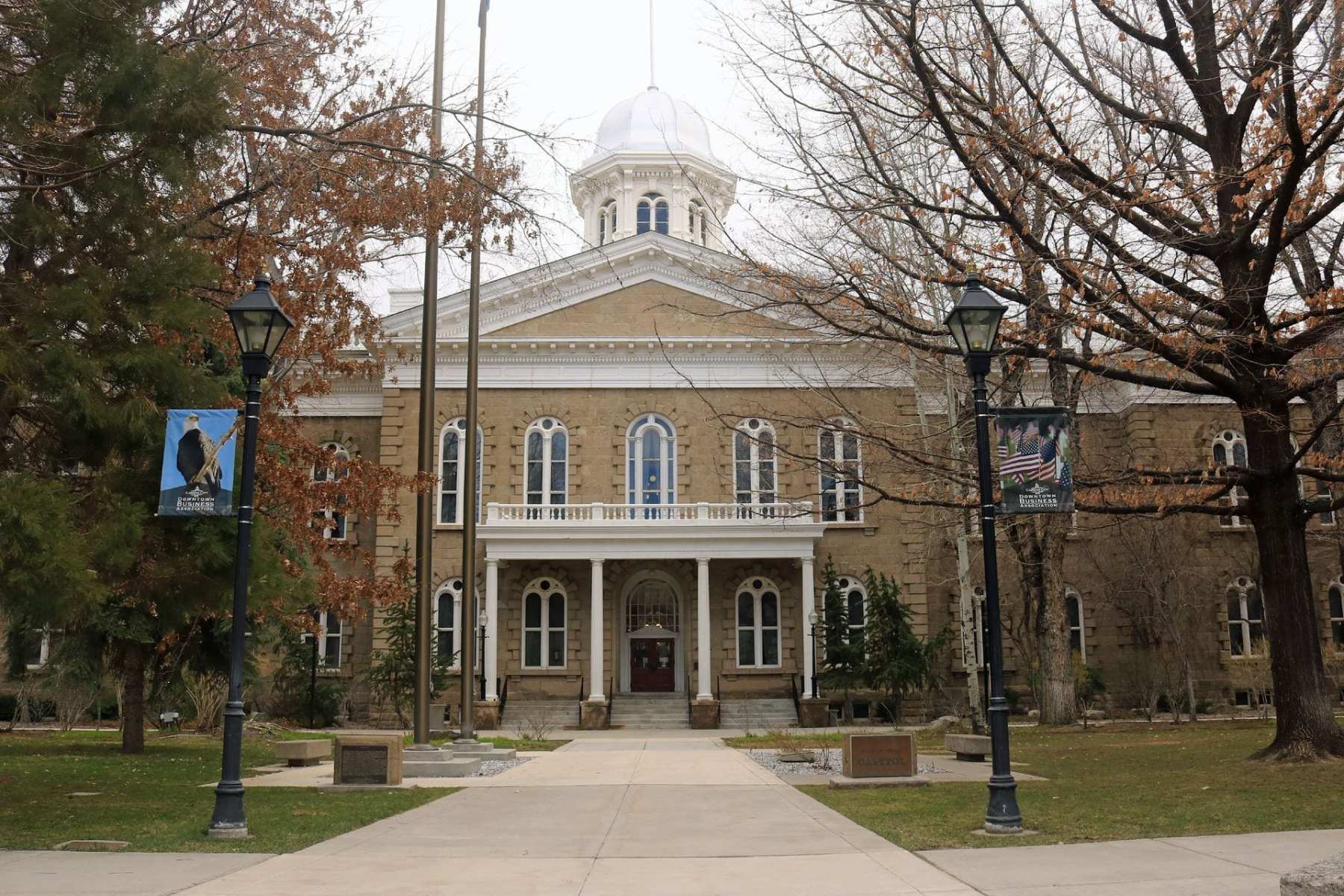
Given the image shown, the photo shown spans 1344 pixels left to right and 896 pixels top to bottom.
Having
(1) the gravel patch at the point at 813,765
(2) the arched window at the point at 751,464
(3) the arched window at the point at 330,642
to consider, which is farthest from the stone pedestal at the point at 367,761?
(3) the arched window at the point at 330,642

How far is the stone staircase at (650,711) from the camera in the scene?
3266cm

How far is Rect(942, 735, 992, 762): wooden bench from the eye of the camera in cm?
1886

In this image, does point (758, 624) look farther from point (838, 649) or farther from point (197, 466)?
point (197, 466)

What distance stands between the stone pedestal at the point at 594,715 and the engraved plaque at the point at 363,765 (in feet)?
54.9

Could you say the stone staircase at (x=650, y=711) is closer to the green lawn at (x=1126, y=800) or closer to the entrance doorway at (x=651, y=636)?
the entrance doorway at (x=651, y=636)

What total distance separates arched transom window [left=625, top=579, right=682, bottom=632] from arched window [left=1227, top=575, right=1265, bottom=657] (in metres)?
17.9

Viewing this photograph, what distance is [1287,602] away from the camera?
15211mm

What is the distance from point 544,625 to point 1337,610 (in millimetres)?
25858

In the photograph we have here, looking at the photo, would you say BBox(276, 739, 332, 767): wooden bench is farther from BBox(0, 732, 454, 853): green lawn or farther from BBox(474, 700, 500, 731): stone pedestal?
BBox(474, 700, 500, 731): stone pedestal

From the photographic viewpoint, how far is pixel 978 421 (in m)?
11.7

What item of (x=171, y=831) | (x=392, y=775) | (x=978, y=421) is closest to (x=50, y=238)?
(x=171, y=831)

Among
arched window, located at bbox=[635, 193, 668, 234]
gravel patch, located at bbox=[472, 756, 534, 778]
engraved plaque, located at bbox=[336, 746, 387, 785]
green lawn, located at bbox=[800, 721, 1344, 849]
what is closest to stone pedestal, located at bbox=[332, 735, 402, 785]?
engraved plaque, located at bbox=[336, 746, 387, 785]

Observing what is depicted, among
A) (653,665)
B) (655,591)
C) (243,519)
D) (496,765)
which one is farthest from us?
(655,591)

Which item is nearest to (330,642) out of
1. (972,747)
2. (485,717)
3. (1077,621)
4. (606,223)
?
(485,717)
